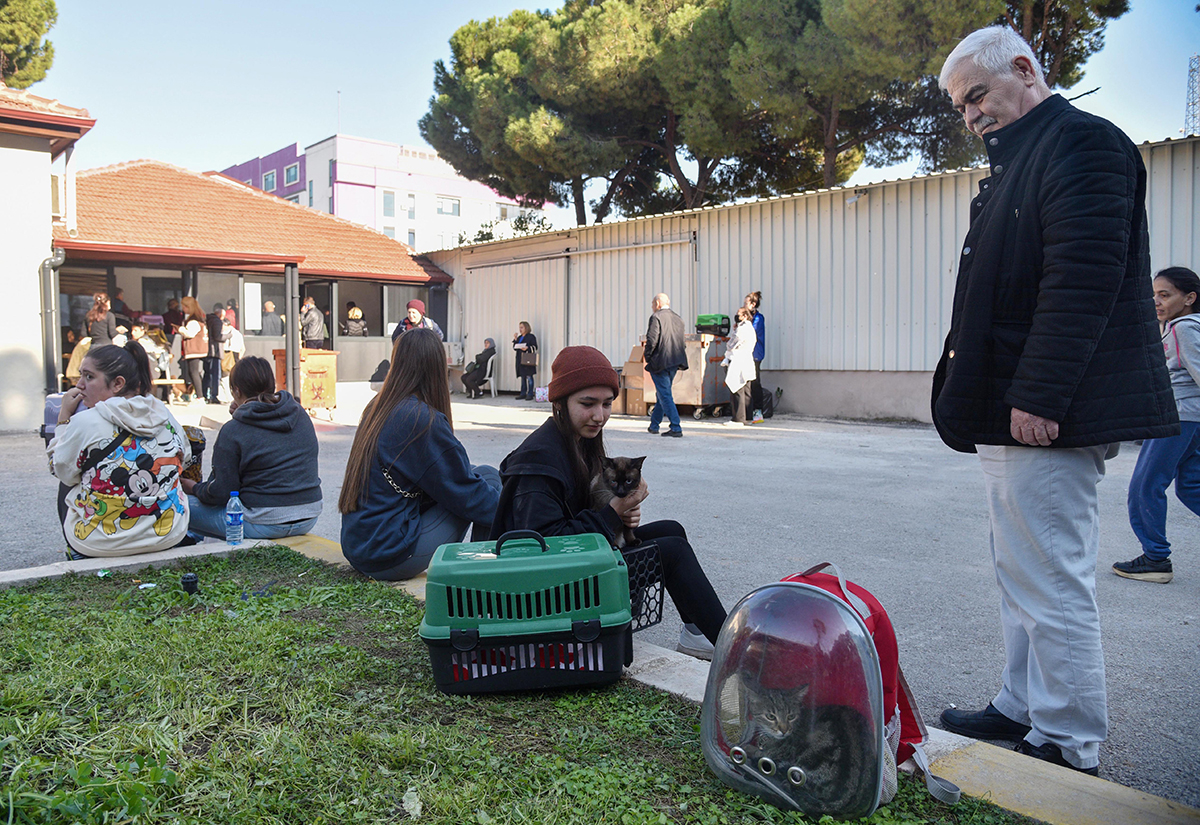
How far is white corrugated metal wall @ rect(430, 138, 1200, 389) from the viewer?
12.2 metres

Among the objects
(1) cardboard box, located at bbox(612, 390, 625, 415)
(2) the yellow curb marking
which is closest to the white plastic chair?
(1) cardboard box, located at bbox(612, 390, 625, 415)

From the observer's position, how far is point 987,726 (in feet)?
8.61

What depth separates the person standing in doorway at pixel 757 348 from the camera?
43.7ft

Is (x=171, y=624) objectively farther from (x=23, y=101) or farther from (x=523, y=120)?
(x=523, y=120)

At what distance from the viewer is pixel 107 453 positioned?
418 centimetres

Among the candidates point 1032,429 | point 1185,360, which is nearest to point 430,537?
point 1032,429

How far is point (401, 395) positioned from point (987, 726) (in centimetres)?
273

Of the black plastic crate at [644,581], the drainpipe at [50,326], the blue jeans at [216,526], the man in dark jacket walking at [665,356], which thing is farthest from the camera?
the drainpipe at [50,326]

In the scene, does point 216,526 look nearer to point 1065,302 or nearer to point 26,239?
point 1065,302

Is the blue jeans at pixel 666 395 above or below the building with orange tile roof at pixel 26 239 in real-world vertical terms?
below

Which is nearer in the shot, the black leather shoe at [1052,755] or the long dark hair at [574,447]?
the black leather shoe at [1052,755]

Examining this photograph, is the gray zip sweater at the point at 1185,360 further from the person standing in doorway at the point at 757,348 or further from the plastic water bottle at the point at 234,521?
the person standing in doorway at the point at 757,348

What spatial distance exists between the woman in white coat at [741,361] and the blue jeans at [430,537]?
9.15m

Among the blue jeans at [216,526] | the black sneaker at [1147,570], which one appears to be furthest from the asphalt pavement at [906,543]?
the blue jeans at [216,526]
